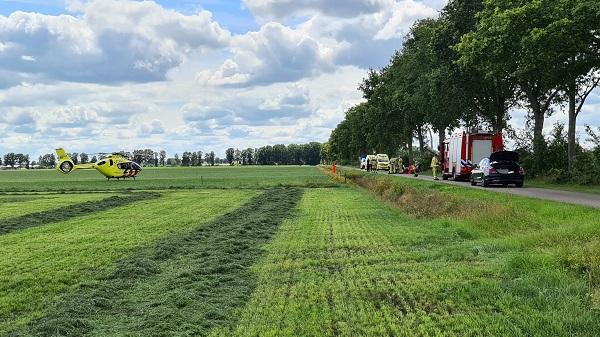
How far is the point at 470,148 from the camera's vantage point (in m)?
39.7

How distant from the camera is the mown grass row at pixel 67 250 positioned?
9.88 meters

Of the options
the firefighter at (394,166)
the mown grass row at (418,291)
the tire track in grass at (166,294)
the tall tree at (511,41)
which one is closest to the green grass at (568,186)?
the tall tree at (511,41)

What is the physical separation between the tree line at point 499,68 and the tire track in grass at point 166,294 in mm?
18425

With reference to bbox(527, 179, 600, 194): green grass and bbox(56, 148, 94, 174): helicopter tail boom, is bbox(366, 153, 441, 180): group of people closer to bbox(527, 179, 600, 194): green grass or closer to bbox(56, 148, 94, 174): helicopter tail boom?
bbox(527, 179, 600, 194): green grass

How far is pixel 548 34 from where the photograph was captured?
87.0 feet

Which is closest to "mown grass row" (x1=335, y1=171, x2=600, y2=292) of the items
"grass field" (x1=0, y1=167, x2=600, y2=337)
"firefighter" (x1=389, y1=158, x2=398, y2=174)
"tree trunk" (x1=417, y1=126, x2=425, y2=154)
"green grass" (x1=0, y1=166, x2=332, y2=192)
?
"grass field" (x1=0, y1=167, x2=600, y2=337)

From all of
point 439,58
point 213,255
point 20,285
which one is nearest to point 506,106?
point 439,58

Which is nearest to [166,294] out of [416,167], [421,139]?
[416,167]

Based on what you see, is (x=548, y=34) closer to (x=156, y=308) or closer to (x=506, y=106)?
(x=156, y=308)

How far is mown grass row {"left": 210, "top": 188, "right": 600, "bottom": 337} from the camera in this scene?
7457mm

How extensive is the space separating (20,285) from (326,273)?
5.68 m

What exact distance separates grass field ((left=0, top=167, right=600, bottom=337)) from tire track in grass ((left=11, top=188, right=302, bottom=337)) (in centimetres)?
3

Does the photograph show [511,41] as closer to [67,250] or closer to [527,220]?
[527,220]

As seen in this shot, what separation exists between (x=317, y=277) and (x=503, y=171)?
936 inches
